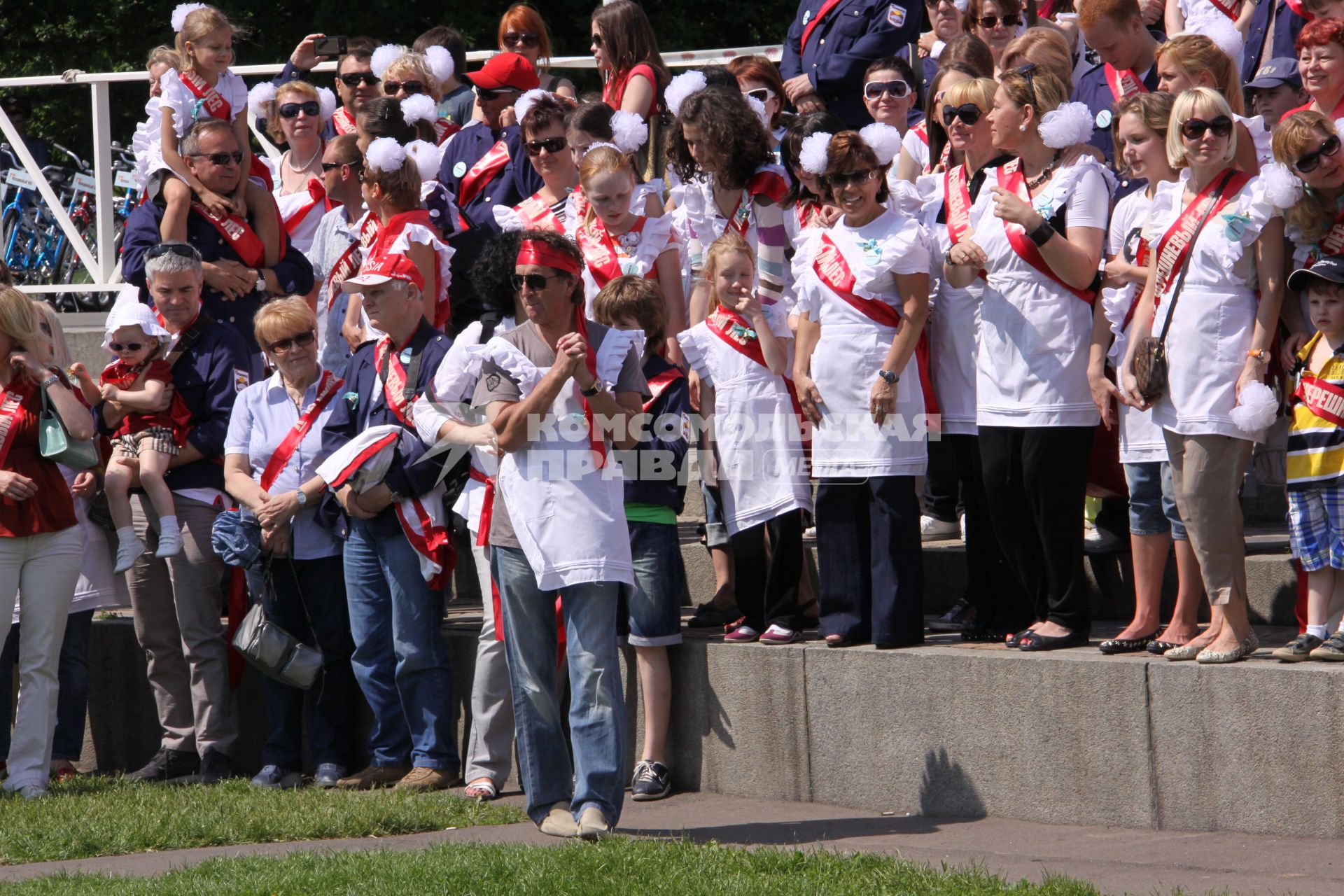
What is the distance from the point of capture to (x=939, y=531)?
873 centimetres

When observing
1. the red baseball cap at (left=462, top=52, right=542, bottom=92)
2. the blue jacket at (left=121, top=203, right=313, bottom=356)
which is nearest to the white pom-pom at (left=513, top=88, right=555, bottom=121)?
the red baseball cap at (left=462, top=52, right=542, bottom=92)

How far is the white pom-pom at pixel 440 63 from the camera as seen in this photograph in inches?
424

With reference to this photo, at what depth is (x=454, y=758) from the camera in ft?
26.3

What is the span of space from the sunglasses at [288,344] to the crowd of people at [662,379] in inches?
0.8

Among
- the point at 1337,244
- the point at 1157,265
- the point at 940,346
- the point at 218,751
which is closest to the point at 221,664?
the point at 218,751

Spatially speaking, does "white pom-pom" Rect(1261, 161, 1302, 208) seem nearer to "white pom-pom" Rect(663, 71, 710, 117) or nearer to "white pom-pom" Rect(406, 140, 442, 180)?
"white pom-pom" Rect(663, 71, 710, 117)

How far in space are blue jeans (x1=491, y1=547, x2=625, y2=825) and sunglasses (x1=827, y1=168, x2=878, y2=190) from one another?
1.96 meters

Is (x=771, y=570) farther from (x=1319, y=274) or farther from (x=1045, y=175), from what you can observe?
(x=1319, y=274)

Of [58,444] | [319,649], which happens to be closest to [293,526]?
[319,649]

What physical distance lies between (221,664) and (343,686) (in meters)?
0.62

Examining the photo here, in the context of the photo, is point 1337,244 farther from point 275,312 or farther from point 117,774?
point 117,774

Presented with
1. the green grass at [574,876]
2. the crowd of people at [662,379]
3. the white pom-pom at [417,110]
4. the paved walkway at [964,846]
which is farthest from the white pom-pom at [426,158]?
the green grass at [574,876]

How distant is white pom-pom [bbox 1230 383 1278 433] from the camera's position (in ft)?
20.0

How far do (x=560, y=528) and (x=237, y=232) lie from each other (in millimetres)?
3565
